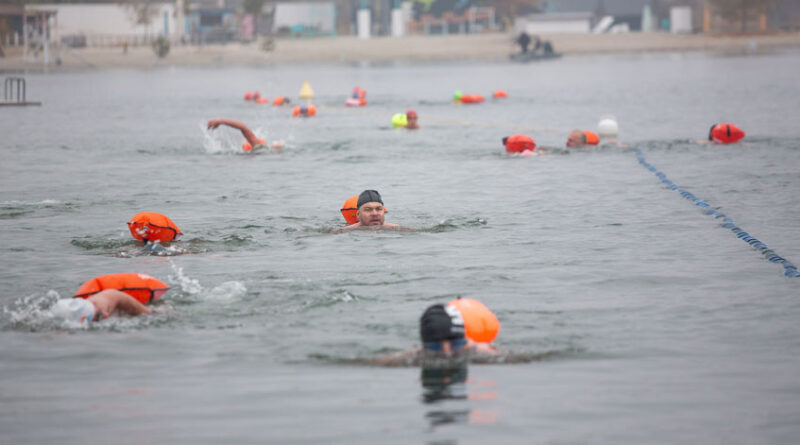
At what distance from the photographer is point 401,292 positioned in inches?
462

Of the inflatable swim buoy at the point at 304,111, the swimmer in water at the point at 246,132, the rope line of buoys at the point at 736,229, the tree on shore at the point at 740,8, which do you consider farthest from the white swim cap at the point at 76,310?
the tree on shore at the point at 740,8

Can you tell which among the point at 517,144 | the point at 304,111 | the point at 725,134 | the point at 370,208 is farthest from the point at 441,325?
the point at 304,111

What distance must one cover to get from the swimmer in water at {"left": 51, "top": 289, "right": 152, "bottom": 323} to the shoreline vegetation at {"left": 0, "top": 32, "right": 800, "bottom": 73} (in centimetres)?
8175

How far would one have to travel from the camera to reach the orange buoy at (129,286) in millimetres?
10328

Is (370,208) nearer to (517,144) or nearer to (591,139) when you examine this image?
(517,144)

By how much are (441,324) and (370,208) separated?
6.34 m

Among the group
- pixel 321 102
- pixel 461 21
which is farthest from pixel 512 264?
pixel 461 21

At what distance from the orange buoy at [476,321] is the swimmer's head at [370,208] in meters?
5.89

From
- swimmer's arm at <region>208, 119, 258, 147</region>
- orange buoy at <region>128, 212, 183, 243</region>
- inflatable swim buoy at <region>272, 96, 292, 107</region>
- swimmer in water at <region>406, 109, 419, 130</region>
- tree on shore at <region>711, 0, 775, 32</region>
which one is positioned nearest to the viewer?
orange buoy at <region>128, 212, 183, 243</region>

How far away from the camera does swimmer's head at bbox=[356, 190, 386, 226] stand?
1487cm

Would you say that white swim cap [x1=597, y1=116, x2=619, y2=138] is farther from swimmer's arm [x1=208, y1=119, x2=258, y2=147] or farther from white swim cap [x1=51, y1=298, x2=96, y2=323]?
white swim cap [x1=51, y1=298, x2=96, y2=323]

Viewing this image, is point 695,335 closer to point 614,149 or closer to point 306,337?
point 306,337

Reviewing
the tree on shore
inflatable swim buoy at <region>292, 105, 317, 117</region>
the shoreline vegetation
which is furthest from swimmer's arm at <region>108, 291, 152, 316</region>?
the tree on shore

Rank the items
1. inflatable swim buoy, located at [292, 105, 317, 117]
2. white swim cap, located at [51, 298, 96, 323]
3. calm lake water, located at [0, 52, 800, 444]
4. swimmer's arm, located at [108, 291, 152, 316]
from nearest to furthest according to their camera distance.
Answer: calm lake water, located at [0, 52, 800, 444], white swim cap, located at [51, 298, 96, 323], swimmer's arm, located at [108, 291, 152, 316], inflatable swim buoy, located at [292, 105, 317, 117]
